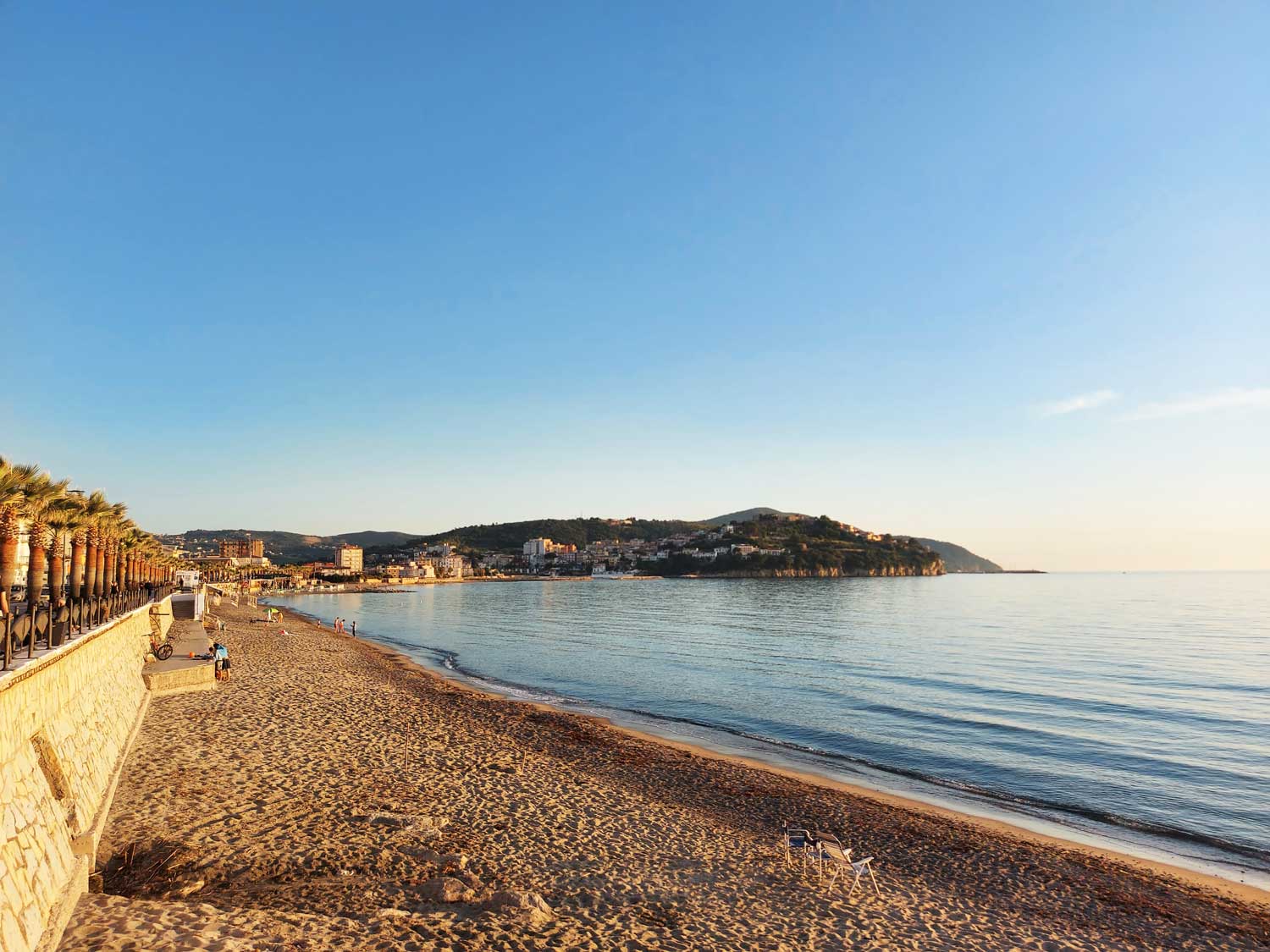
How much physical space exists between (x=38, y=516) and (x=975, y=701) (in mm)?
34153

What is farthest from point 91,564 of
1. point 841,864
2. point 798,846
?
point 841,864

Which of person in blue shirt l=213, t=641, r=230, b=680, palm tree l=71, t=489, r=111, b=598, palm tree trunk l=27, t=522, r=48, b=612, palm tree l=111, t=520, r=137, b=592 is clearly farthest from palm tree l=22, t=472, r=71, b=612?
palm tree l=111, t=520, r=137, b=592

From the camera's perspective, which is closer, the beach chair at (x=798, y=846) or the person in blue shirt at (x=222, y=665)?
the beach chair at (x=798, y=846)

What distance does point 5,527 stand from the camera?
640 inches

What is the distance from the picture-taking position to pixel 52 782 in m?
9.42

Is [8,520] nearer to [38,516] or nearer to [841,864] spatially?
[38,516]

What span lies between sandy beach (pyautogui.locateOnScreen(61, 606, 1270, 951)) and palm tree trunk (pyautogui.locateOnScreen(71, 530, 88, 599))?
5.90m

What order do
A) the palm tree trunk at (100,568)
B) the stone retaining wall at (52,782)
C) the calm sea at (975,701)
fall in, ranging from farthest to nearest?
the palm tree trunk at (100,568) < the calm sea at (975,701) < the stone retaining wall at (52,782)

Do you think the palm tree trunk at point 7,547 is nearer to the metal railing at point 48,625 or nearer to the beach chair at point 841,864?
the metal railing at point 48,625

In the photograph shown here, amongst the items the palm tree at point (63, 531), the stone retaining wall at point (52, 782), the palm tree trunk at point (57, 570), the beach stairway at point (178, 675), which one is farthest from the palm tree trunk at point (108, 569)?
the stone retaining wall at point (52, 782)

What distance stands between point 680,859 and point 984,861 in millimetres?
6157

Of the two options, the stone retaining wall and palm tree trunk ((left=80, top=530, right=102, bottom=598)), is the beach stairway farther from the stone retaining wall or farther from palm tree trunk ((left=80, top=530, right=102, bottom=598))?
the stone retaining wall

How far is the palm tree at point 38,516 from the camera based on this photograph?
53.0ft

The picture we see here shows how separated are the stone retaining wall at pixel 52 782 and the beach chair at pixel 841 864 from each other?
403 inches
